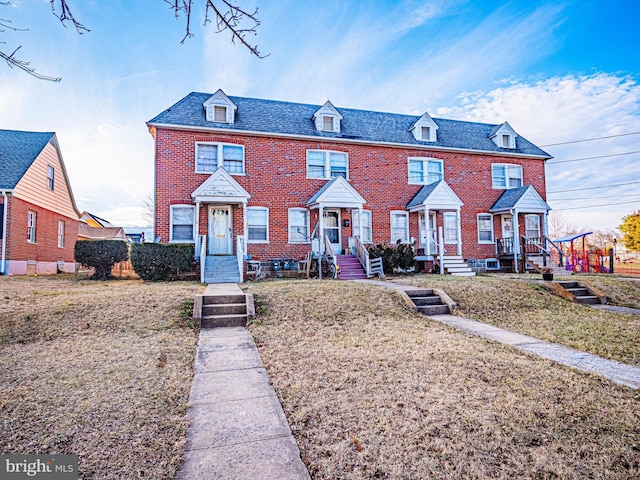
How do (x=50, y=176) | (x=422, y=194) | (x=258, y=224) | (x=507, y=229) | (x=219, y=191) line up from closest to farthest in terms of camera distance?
(x=219, y=191) → (x=258, y=224) → (x=422, y=194) → (x=50, y=176) → (x=507, y=229)

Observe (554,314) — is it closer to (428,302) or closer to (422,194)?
(428,302)

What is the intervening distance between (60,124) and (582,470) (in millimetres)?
8162

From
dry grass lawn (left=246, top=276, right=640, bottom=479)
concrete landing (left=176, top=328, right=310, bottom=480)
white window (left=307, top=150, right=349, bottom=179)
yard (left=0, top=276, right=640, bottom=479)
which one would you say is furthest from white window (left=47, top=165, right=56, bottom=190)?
concrete landing (left=176, top=328, right=310, bottom=480)

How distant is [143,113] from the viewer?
47.4 feet

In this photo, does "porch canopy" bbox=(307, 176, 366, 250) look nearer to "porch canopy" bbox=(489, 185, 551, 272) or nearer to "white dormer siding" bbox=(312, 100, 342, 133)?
"white dormer siding" bbox=(312, 100, 342, 133)

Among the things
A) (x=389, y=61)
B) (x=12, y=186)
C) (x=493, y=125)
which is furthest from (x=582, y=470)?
(x=493, y=125)

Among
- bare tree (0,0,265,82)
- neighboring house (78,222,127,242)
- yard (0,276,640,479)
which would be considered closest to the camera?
yard (0,276,640,479)

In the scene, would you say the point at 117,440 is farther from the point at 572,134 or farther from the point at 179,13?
Result: the point at 572,134

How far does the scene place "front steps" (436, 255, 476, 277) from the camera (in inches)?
634

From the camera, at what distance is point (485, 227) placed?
18797mm

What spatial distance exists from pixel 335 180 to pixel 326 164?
171cm

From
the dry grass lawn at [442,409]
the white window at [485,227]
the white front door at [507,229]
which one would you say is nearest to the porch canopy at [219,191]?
the dry grass lawn at [442,409]

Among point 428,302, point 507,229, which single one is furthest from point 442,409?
point 507,229

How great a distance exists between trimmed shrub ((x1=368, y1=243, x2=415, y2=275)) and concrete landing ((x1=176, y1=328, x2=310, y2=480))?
34.3ft
